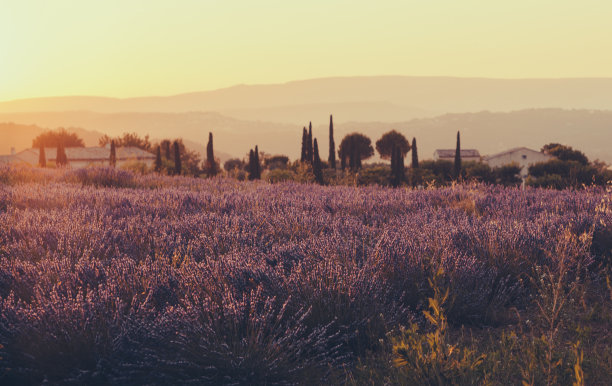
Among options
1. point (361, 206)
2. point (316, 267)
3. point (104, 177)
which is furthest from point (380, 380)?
point (104, 177)

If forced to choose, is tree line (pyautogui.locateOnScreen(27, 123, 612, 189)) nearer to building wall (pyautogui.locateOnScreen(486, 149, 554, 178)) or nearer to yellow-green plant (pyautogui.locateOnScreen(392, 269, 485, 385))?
yellow-green plant (pyautogui.locateOnScreen(392, 269, 485, 385))

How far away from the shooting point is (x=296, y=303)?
338cm

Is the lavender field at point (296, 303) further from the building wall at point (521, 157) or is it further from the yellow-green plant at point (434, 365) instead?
the building wall at point (521, 157)

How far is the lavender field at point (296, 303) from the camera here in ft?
9.21

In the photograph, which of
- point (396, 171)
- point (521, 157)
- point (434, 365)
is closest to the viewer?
point (434, 365)

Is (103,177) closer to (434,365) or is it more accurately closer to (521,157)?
(434,365)

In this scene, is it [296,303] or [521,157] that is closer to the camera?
[296,303]

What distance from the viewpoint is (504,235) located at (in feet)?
15.7

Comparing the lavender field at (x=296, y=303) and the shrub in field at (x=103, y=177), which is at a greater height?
the shrub in field at (x=103, y=177)

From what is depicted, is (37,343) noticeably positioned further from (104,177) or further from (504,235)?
(104,177)

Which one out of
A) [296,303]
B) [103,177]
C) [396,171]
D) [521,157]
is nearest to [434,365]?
[296,303]

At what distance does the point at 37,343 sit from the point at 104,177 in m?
9.27

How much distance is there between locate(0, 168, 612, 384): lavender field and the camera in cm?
281

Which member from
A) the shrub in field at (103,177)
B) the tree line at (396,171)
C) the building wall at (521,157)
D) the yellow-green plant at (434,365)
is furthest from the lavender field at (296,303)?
the building wall at (521,157)
